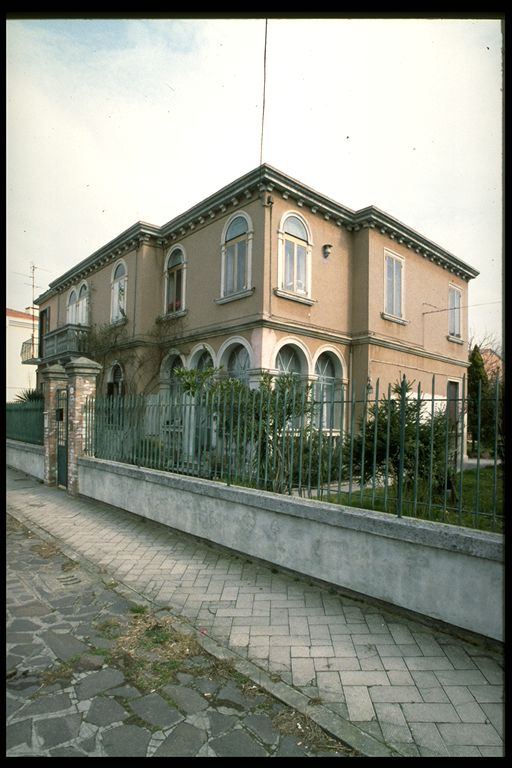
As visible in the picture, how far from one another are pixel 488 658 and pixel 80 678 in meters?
2.92

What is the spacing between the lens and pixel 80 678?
9.54 feet

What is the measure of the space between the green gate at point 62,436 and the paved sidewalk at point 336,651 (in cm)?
495

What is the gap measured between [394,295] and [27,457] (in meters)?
12.9

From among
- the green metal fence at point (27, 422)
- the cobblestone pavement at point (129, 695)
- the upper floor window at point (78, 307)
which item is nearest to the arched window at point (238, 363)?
the green metal fence at point (27, 422)

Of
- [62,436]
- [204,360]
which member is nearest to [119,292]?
[204,360]

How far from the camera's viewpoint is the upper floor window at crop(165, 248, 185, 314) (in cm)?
1517

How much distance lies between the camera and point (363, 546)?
3920mm

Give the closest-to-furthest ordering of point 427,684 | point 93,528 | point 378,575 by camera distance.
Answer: point 427,684 < point 378,575 < point 93,528

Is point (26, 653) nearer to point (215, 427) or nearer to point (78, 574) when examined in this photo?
point (78, 574)

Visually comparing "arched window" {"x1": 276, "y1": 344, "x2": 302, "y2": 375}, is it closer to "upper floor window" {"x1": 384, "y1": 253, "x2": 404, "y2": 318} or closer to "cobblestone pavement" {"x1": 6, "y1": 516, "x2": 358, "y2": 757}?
"upper floor window" {"x1": 384, "y1": 253, "x2": 404, "y2": 318}

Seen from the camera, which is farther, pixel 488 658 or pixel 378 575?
pixel 378 575

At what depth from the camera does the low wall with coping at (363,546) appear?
3221mm
